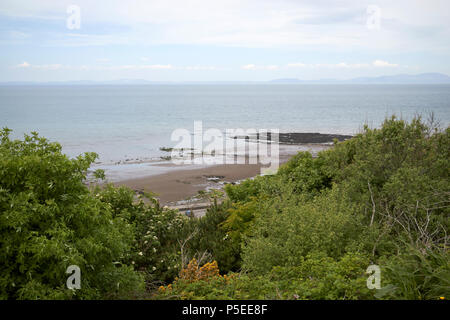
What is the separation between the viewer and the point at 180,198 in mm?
21438

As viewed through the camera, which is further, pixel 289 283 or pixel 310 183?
pixel 310 183

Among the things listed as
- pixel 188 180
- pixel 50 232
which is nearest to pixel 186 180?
pixel 188 180

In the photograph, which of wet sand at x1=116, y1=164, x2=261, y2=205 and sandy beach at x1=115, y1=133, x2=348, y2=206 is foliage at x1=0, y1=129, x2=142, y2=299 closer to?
sandy beach at x1=115, y1=133, x2=348, y2=206

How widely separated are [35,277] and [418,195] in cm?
754

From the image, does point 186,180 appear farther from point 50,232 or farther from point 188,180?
point 50,232

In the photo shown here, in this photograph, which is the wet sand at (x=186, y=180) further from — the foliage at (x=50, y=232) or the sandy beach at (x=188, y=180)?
the foliage at (x=50, y=232)

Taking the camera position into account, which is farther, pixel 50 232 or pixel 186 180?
pixel 186 180

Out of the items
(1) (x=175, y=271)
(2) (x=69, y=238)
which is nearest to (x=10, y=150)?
(2) (x=69, y=238)

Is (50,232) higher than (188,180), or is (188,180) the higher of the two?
(50,232)

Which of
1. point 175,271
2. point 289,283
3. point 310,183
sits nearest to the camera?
point 289,283

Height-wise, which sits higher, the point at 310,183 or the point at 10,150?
the point at 10,150
